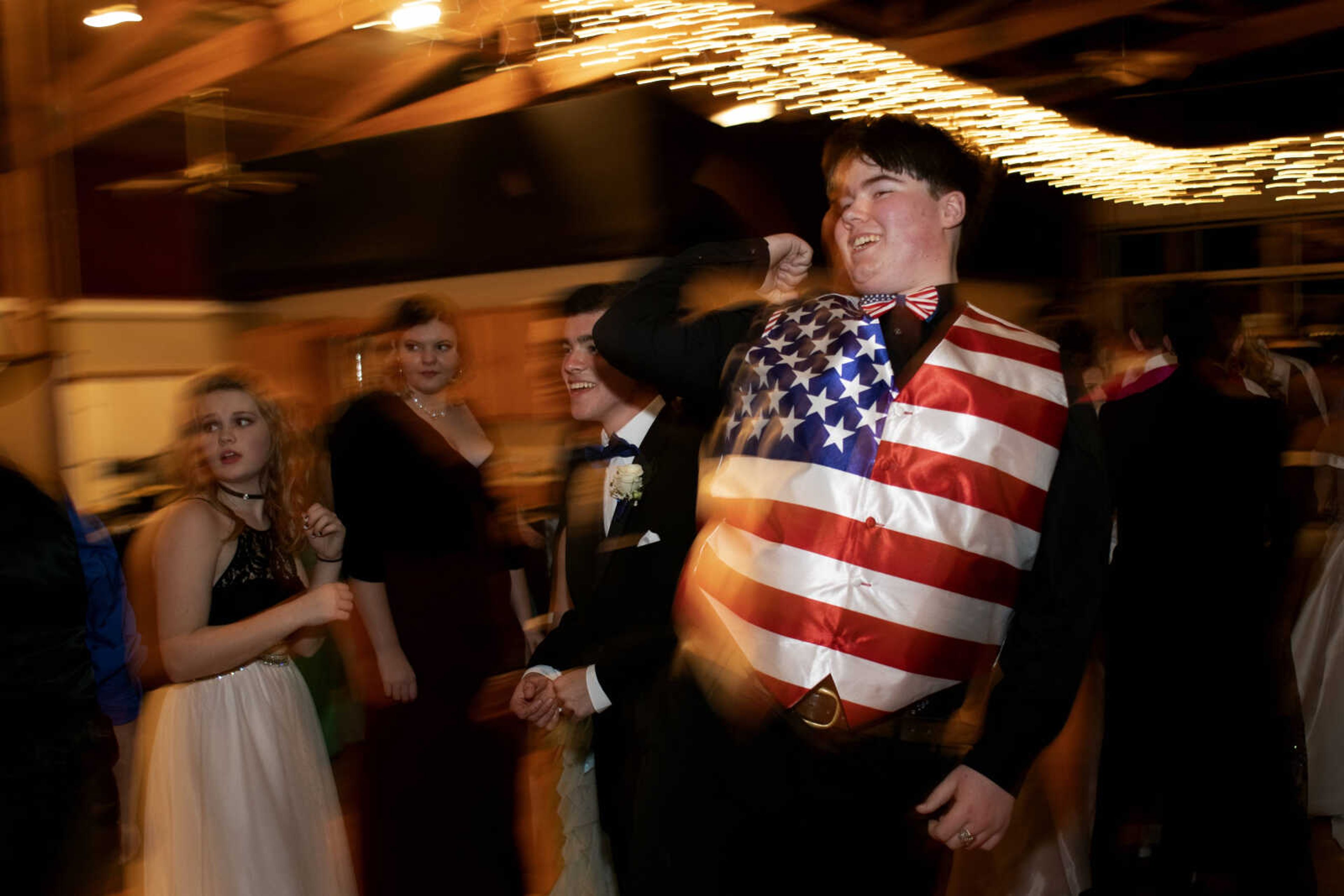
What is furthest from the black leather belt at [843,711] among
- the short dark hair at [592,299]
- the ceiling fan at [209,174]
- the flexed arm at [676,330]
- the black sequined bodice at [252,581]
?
the ceiling fan at [209,174]

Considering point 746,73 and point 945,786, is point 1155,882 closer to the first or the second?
point 945,786

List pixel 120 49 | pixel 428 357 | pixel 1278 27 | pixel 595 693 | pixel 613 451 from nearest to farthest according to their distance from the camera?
pixel 595 693 → pixel 613 451 → pixel 428 357 → pixel 120 49 → pixel 1278 27

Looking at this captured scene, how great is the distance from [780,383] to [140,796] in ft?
5.84

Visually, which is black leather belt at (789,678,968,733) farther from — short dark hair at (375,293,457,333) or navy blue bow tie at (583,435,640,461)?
short dark hair at (375,293,457,333)

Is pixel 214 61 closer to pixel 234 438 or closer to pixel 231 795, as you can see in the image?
pixel 234 438

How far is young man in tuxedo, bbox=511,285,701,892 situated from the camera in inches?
89.2

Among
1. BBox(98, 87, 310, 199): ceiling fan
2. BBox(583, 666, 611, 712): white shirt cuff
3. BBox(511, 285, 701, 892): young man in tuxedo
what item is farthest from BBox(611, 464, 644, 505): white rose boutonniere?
BBox(98, 87, 310, 199): ceiling fan

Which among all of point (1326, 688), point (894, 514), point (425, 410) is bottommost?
point (1326, 688)

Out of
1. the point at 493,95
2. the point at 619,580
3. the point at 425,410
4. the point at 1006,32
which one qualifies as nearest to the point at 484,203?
the point at 493,95

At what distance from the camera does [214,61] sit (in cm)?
580

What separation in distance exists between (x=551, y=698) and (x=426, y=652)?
782 mm

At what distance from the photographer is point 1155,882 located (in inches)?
128

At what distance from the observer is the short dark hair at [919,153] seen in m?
1.76

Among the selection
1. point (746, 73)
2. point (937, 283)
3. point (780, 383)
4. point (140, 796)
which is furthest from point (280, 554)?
point (746, 73)
